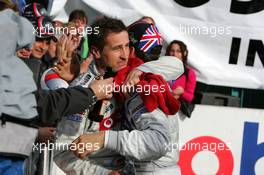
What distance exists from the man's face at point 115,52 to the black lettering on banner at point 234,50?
258cm

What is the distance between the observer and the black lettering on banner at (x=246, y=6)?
5.49 meters

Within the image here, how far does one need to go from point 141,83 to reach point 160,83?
88mm

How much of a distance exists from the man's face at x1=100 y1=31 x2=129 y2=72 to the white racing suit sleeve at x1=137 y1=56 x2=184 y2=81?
13 cm

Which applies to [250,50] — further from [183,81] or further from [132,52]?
[132,52]

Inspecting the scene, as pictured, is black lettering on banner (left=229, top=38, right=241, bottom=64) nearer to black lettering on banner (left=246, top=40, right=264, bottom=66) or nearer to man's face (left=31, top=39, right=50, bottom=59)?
black lettering on banner (left=246, top=40, right=264, bottom=66)

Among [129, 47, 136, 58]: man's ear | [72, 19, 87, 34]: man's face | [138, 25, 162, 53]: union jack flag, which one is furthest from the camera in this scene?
[72, 19, 87, 34]: man's face

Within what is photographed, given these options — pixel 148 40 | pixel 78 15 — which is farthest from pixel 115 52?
pixel 78 15

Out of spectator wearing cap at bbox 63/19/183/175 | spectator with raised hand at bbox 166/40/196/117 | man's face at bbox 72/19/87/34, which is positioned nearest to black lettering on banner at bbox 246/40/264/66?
spectator with raised hand at bbox 166/40/196/117

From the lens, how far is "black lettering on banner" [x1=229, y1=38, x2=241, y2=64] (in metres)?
5.52

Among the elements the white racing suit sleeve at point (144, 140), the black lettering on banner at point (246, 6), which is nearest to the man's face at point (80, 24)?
the black lettering on banner at point (246, 6)

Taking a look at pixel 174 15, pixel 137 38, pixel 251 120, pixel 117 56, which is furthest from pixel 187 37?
pixel 117 56

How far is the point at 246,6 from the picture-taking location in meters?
5.51

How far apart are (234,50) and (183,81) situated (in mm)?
600

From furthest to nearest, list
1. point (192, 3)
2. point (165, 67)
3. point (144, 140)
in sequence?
1. point (192, 3)
2. point (165, 67)
3. point (144, 140)
